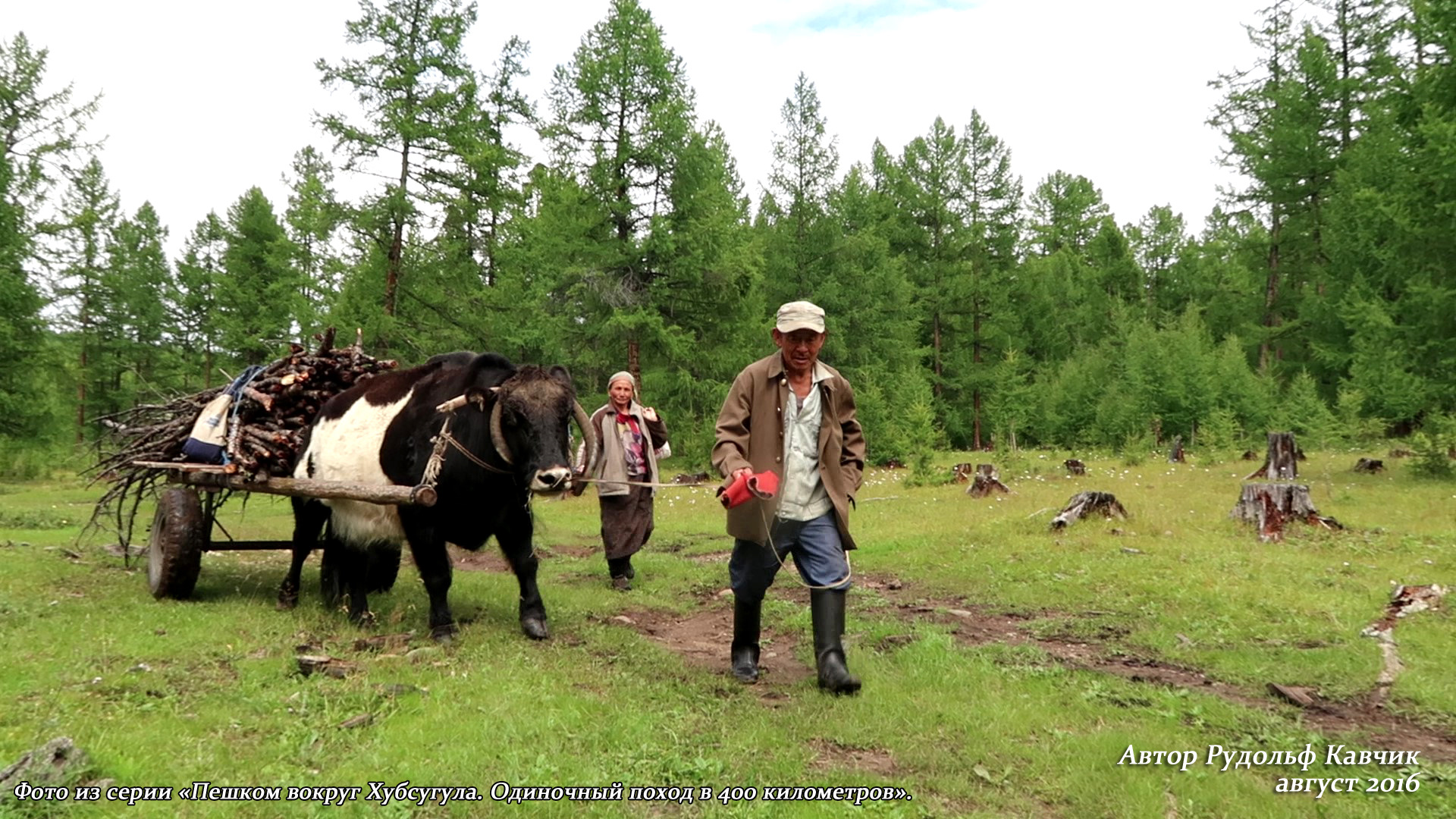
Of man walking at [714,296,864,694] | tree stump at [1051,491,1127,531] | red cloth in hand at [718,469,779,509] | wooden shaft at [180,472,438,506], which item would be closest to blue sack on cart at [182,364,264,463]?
wooden shaft at [180,472,438,506]

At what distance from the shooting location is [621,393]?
813cm

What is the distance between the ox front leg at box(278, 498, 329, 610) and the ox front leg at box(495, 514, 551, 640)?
1.98 m

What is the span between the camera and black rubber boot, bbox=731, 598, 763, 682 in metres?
4.73

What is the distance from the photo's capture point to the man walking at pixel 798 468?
448 centimetres

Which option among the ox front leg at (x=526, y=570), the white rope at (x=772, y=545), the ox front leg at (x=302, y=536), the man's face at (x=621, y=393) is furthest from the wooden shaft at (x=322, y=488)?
the man's face at (x=621, y=393)

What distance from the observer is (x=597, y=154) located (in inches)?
755

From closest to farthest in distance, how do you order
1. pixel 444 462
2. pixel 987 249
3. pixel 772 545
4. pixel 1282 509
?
1. pixel 772 545
2. pixel 444 462
3. pixel 1282 509
4. pixel 987 249

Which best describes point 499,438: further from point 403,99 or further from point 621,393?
point 403,99

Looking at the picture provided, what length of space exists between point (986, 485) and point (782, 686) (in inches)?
421

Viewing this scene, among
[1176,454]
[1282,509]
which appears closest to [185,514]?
[1282,509]

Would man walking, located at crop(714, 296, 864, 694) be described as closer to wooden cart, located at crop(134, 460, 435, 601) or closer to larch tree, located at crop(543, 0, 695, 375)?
wooden cart, located at crop(134, 460, 435, 601)

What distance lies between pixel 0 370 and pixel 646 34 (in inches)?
697

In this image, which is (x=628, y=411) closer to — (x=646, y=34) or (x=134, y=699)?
(x=134, y=699)

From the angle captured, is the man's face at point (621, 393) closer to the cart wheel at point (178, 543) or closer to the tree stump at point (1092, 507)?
the cart wheel at point (178, 543)
